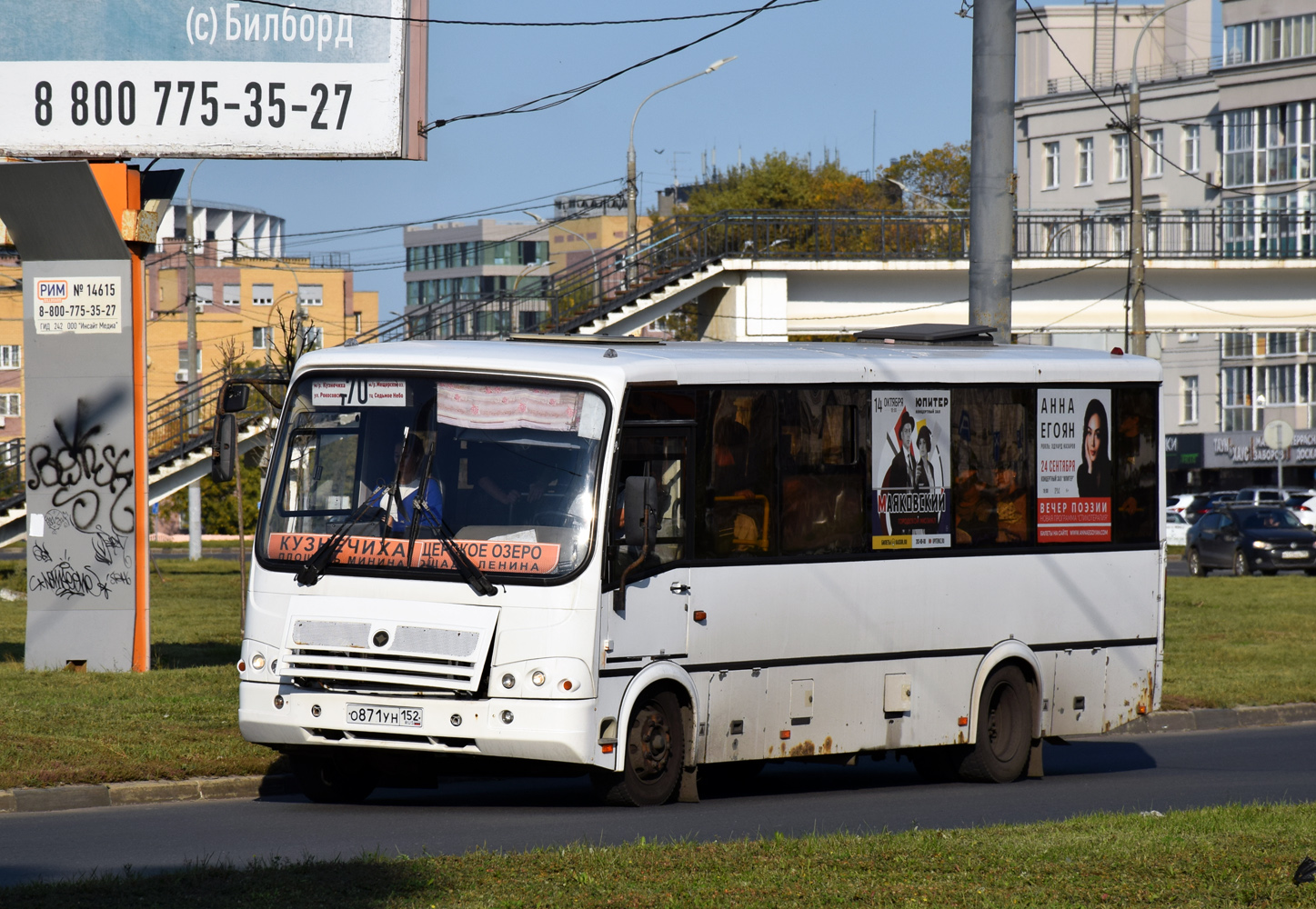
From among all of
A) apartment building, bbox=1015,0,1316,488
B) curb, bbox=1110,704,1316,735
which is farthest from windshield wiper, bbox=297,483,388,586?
apartment building, bbox=1015,0,1316,488

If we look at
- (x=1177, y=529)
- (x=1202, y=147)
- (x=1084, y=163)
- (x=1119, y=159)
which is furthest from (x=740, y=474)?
(x=1084, y=163)

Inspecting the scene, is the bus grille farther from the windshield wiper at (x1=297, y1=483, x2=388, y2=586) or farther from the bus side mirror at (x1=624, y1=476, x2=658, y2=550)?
the bus side mirror at (x1=624, y1=476, x2=658, y2=550)

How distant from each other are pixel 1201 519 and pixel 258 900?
39.7 metres

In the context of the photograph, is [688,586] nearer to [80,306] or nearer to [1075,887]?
[1075,887]

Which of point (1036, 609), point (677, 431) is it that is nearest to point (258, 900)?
point (677, 431)

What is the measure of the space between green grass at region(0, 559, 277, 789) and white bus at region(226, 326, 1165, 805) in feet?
3.80

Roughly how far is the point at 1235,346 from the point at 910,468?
75.9 metres

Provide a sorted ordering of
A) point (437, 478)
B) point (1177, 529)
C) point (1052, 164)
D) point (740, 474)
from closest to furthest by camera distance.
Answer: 1. point (437, 478)
2. point (740, 474)
3. point (1177, 529)
4. point (1052, 164)

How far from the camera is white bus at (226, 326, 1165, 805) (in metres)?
10.6

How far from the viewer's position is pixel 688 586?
11398 millimetres

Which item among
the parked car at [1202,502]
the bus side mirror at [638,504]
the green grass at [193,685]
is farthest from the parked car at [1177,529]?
the bus side mirror at [638,504]

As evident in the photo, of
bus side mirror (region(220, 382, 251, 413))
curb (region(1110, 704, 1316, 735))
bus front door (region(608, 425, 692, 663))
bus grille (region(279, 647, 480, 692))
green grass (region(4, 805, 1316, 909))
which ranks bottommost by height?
curb (region(1110, 704, 1316, 735))

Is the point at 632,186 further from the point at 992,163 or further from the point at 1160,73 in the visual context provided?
the point at 1160,73

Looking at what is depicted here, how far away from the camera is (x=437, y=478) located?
1099 cm
